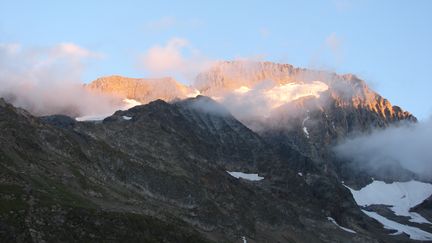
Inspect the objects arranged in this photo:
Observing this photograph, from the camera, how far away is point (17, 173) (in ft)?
560

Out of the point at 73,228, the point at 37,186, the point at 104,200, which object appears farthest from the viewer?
the point at 104,200

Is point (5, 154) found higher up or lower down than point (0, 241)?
higher up

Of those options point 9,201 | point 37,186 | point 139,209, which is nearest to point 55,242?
point 9,201

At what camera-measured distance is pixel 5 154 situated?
180875 millimetres

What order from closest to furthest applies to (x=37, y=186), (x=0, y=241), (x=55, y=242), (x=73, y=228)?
(x=0, y=241) < (x=55, y=242) < (x=73, y=228) < (x=37, y=186)

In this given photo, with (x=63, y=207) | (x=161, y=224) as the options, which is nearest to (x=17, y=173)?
(x=63, y=207)

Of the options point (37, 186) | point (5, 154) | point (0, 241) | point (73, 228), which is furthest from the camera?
point (5, 154)

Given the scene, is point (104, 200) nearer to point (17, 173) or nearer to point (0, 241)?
point (17, 173)

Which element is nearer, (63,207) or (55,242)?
(55,242)

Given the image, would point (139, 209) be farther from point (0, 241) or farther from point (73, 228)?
point (0, 241)

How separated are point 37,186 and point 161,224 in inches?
1271

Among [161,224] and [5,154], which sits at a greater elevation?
[5,154]

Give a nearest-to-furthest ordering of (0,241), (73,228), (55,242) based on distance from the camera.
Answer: (0,241) < (55,242) < (73,228)

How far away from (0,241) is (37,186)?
41.1 metres
